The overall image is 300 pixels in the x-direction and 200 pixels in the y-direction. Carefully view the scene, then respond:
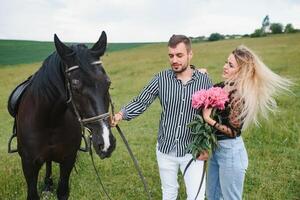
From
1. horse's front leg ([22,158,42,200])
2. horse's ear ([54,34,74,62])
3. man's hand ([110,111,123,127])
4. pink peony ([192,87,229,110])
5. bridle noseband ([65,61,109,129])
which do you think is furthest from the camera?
horse's front leg ([22,158,42,200])

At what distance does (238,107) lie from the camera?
3.77 meters

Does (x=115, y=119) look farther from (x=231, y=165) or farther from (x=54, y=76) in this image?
(x=231, y=165)

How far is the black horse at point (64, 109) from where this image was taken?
336 centimetres

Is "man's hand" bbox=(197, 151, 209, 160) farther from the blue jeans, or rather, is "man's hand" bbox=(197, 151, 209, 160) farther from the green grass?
the green grass

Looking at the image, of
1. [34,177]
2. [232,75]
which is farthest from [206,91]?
[34,177]

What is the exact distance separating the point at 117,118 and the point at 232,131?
1.11 m

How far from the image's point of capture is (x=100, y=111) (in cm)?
336

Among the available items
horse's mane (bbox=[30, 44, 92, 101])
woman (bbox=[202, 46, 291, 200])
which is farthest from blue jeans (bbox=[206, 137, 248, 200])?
horse's mane (bbox=[30, 44, 92, 101])

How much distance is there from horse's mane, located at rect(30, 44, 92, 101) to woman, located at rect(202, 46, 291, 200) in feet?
4.13

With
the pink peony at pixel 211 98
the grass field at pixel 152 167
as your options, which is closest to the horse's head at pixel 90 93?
the pink peony at pixel 211 98

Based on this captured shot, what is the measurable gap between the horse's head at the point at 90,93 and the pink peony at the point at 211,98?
839 millimetres

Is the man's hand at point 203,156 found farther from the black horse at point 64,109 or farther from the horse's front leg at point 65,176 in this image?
the horse's front leg at point 65,176

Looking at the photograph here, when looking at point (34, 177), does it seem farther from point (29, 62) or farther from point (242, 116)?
point (29, 62)

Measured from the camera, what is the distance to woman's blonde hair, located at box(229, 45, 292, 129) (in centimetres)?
372
